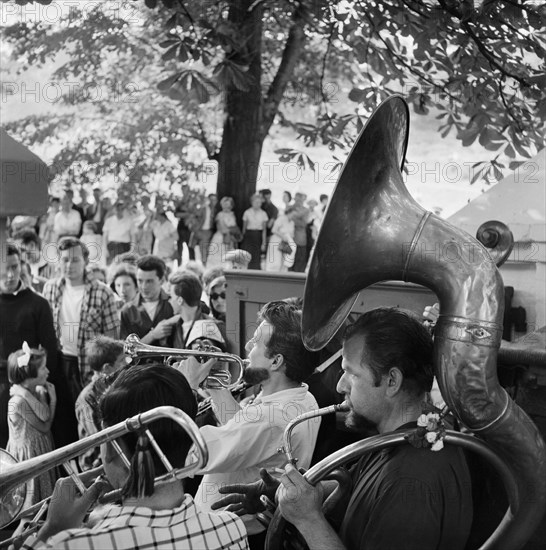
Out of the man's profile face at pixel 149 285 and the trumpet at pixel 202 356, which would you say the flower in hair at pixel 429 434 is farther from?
the man's profile face at pixel 149 285

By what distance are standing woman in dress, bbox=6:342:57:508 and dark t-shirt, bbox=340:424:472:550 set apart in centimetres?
306

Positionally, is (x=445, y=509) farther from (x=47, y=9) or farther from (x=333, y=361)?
(x=47, y=9)

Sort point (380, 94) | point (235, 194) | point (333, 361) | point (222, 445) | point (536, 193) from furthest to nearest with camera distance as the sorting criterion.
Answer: point (235, 194) < point (380, 94) < point (536, 193) < point (333, 361) < point (222, 445)

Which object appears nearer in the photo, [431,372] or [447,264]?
[447,264]

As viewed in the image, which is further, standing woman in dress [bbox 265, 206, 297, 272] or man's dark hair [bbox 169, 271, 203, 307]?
standing woman in dress [bbox 265, 206, 297, 272]

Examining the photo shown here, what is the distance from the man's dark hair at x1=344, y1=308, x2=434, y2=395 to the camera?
7.30 feet

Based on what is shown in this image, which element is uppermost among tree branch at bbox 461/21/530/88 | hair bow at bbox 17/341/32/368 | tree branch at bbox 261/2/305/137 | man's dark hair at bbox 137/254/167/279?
tree branch at bbox 261/2/305/137

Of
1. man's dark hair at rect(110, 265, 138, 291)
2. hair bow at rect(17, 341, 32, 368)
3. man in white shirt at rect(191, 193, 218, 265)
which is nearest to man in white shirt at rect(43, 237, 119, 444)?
man's dark hair at rect(110, 265, 138, 291)

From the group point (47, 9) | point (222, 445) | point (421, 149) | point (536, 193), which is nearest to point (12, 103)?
point (47, 9)

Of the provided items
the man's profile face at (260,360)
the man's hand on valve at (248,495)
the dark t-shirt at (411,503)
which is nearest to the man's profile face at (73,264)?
the man's profile face at (260,360)

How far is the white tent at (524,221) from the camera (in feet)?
15.6

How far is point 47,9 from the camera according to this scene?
11.6m

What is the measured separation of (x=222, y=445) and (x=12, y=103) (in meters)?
14.6

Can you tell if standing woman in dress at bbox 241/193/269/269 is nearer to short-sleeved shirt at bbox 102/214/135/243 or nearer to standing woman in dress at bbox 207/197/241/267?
standing woman in dress at bbox 207/197/241/267
